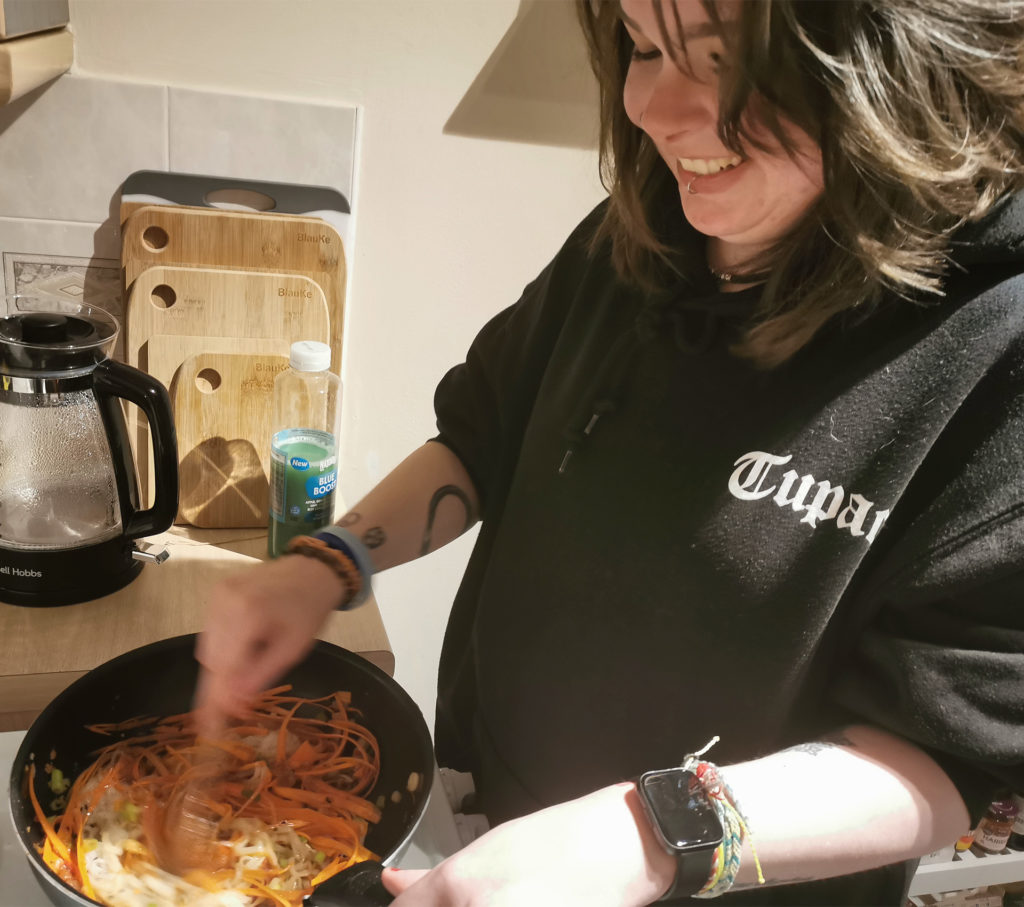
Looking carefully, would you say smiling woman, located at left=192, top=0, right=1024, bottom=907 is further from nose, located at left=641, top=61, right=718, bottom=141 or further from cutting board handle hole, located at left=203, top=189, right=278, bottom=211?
cutting board handle hole, located at left=203, top=189, right=278, bottom=211

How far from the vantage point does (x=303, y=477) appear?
104 centimetres

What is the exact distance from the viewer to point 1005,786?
590mm

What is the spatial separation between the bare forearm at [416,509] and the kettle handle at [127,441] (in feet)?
0.78

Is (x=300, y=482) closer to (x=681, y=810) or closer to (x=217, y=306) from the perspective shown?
(x=217, y=306)

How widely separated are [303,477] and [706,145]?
635 millimetres

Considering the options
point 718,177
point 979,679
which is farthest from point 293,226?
point 979,679

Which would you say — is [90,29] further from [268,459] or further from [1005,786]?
[1005,786]

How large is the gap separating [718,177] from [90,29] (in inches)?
32.3

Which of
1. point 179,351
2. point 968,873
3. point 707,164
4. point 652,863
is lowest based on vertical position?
point 968,873

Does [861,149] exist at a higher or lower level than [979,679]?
higher

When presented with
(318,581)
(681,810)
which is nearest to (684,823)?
(681,810)

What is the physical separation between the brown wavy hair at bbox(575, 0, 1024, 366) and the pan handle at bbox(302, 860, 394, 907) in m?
0.45

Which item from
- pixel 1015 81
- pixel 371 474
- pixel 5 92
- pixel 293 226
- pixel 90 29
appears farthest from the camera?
pixel 371 474

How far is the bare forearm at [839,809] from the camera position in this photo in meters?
0.56
